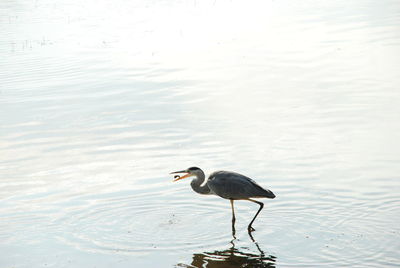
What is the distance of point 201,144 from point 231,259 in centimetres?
454

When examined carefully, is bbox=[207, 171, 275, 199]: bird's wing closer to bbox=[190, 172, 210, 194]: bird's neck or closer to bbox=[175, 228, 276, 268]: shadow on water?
bbox=[190, 172, 210, 194]: bird's neck

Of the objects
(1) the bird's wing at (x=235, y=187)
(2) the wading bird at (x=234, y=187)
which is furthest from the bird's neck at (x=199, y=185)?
(1) the bird's wing at (x=235, y=187)

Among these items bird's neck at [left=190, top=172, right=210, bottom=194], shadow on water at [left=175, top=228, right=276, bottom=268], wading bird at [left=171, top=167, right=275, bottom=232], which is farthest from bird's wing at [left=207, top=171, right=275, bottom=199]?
shadow on water at [left=175, top=228, right=276, bottom=268]

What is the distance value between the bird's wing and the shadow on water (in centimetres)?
82

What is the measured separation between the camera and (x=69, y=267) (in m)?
8.87

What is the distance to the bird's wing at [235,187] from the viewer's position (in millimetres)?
9773

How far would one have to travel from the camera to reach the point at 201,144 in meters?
13.4

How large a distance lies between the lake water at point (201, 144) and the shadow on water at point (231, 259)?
25 millimetres

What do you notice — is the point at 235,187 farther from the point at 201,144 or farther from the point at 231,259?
the point at 201,144

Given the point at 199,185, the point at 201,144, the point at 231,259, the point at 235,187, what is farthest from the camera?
the point at 201,144

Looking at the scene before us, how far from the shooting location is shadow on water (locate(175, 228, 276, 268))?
29.1ft

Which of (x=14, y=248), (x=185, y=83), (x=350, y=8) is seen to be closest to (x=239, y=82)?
(x=185, y=83)

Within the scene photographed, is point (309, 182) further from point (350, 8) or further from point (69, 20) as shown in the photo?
point (69, 20)

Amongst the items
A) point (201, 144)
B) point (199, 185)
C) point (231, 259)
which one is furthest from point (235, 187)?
point (201, 144)
